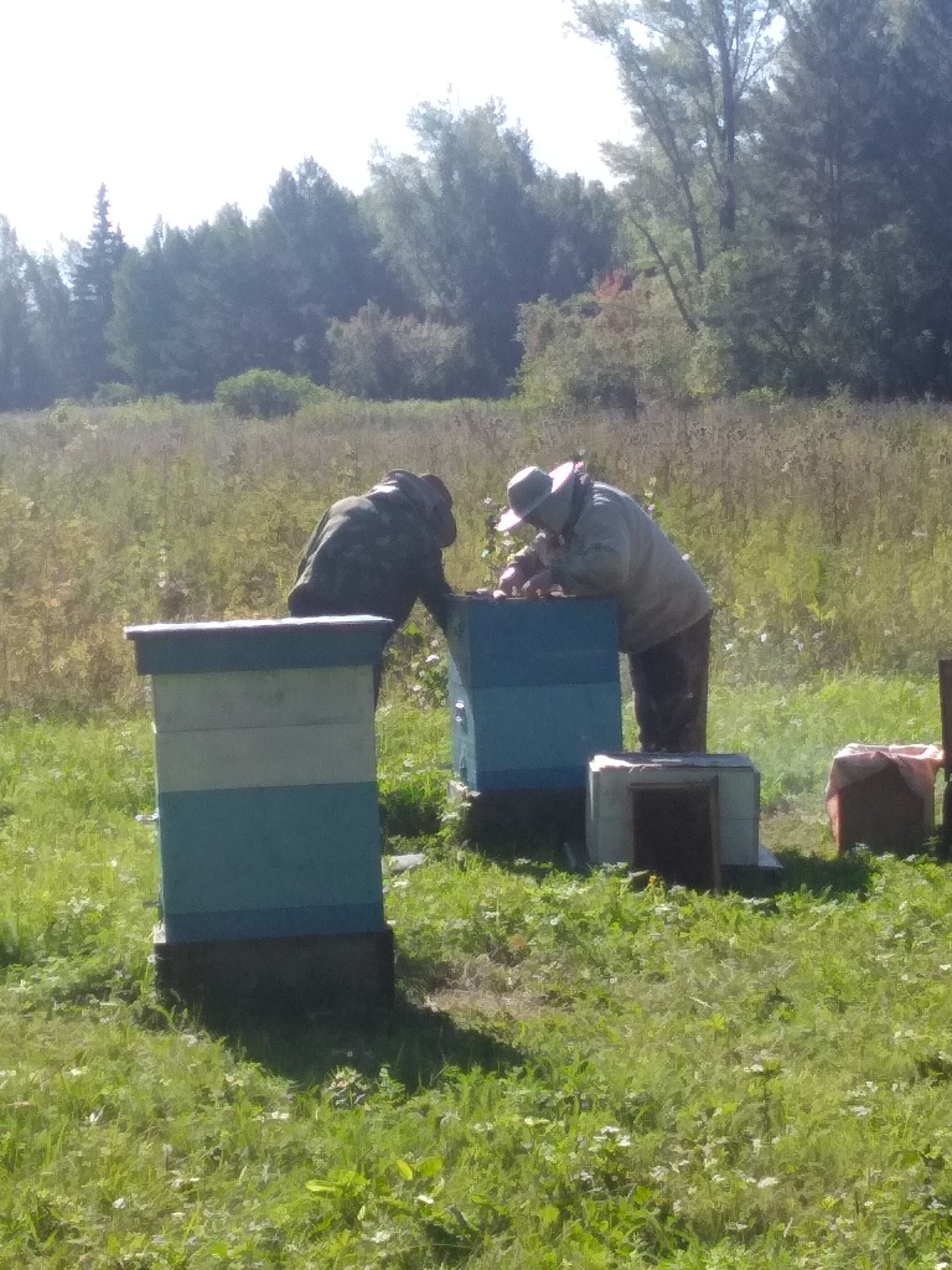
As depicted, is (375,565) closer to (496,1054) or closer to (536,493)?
(536,493)

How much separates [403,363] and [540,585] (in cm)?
4498

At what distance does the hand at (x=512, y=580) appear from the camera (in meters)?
7.36

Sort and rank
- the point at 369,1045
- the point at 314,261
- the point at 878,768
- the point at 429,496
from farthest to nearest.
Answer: the point at 314,261 → the point at 429,496 → the point at 878,768 → the point at 369,1045

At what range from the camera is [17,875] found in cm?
636

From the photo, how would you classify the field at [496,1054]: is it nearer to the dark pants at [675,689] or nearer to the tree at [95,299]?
the dark pants at [675,689]

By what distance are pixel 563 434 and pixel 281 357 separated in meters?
46.6

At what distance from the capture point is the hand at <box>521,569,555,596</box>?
696 cm

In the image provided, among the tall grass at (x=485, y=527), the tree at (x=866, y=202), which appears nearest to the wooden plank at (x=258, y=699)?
the tall grass at (x=485, y=527)

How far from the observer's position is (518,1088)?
396 cm

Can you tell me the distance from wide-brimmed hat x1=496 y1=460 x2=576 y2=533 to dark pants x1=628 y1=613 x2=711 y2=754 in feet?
3.02

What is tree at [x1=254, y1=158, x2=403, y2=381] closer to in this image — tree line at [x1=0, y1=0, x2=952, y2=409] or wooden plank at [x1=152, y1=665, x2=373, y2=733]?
tree line at [x1=0, y1=0, x2=952, y2=409]

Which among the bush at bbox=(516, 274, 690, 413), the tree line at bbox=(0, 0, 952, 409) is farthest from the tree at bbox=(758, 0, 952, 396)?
the bush at bbox=(516, 274, 690, 413)

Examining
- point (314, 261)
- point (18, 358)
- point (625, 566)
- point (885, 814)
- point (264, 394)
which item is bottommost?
point (885, 814)

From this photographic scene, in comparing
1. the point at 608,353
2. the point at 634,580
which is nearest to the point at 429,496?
the point at 634,580
